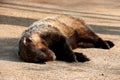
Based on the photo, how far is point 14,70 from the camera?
6.73m

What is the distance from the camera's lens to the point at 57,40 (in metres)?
7.54

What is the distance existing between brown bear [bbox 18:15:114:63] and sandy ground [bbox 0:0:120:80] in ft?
0.54

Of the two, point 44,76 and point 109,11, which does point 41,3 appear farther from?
point 44,76

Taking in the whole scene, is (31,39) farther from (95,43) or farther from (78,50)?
(95,43)

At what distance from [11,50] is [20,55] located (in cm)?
101

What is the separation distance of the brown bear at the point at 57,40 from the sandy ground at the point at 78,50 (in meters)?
0.16

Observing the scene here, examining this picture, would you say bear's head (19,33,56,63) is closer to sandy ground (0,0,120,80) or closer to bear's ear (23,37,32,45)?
bear's ear (23,37,32,45)

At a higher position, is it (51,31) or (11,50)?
(51,31)

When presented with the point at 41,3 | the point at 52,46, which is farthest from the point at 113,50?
the point at 41,3

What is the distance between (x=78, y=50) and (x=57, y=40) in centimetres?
94

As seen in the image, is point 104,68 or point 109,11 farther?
point 109,11

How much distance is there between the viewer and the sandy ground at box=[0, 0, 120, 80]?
6.54 m

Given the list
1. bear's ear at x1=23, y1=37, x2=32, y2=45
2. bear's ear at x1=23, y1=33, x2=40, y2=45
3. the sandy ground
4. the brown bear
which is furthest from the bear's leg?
bear's ear at x1=23, y1=37, x2=32, y2=45

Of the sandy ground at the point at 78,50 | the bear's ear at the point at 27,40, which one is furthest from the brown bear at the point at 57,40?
the sandy ground at the point at 78,50
